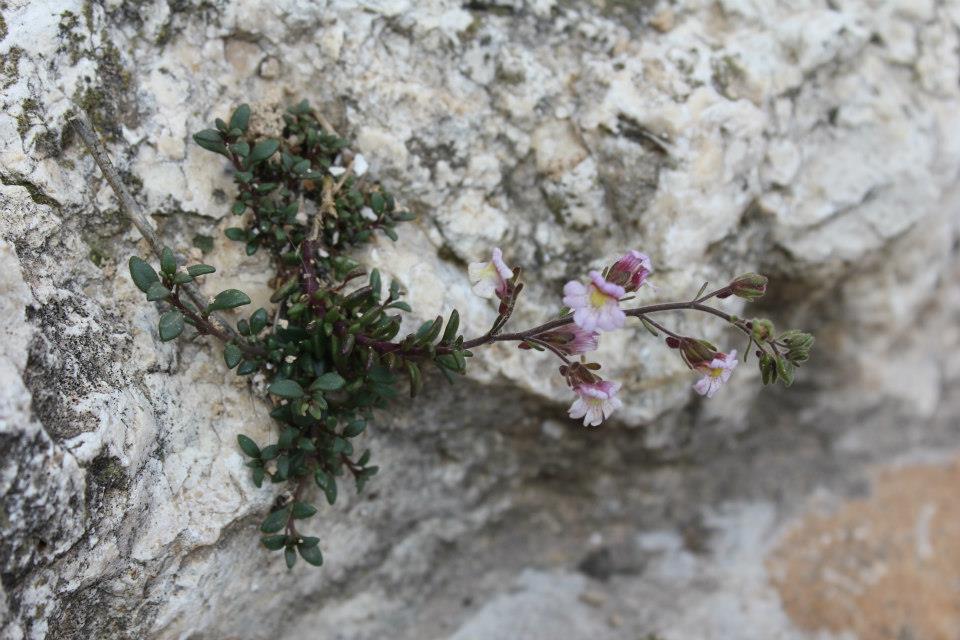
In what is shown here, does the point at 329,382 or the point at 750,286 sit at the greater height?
the point at 750,286

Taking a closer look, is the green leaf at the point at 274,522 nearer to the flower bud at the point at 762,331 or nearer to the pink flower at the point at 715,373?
the pink flower at the point at 715,373

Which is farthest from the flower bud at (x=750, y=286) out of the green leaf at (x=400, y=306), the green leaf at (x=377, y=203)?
the green leaf at (x=377, y=203)

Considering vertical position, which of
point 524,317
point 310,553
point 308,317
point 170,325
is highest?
point 170,325

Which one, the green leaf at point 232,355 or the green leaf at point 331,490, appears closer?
the green leaf at point 232,355

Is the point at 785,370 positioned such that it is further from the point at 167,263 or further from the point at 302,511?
the point at 167,263

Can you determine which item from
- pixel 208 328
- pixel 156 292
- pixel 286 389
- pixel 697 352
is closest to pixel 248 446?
pixel 286 389
